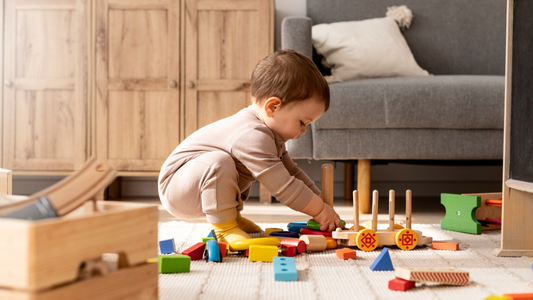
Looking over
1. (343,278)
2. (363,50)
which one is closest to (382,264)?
(343,278)

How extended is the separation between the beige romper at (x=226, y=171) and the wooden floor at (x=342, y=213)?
33 cm

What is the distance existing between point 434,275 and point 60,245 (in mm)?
527

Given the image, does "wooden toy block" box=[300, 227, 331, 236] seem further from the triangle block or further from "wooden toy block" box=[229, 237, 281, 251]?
the triangle block

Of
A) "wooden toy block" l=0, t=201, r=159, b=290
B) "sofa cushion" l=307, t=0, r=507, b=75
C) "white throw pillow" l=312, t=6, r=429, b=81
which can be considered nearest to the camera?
"wooden toy block" l=0, t=201, r=159, b=290

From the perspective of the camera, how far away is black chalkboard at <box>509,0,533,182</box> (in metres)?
0.97

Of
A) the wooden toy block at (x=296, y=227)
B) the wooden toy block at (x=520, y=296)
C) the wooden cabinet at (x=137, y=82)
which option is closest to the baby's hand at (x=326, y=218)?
the wooden toy block at (x=296, y=227)

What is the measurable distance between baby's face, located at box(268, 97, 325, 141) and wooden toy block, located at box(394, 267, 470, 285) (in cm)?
45

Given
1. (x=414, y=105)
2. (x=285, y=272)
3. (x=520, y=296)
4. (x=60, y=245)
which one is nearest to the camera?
(x=60, y=245)

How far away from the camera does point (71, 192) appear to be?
0.56 meters

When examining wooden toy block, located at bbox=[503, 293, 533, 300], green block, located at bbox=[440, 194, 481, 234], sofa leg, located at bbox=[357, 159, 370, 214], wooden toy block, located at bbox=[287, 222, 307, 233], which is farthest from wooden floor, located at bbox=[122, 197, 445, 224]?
wooden toy block, located at bbox=[503, 293, 533, 300]

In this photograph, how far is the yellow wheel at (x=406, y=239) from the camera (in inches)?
40.3

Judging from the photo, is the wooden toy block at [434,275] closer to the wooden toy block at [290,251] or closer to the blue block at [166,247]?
the wooden toy block at [290,251]

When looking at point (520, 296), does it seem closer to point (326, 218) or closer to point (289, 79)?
point (326, 218)

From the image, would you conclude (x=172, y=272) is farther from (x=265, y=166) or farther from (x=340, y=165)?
(x=340, y=165)
